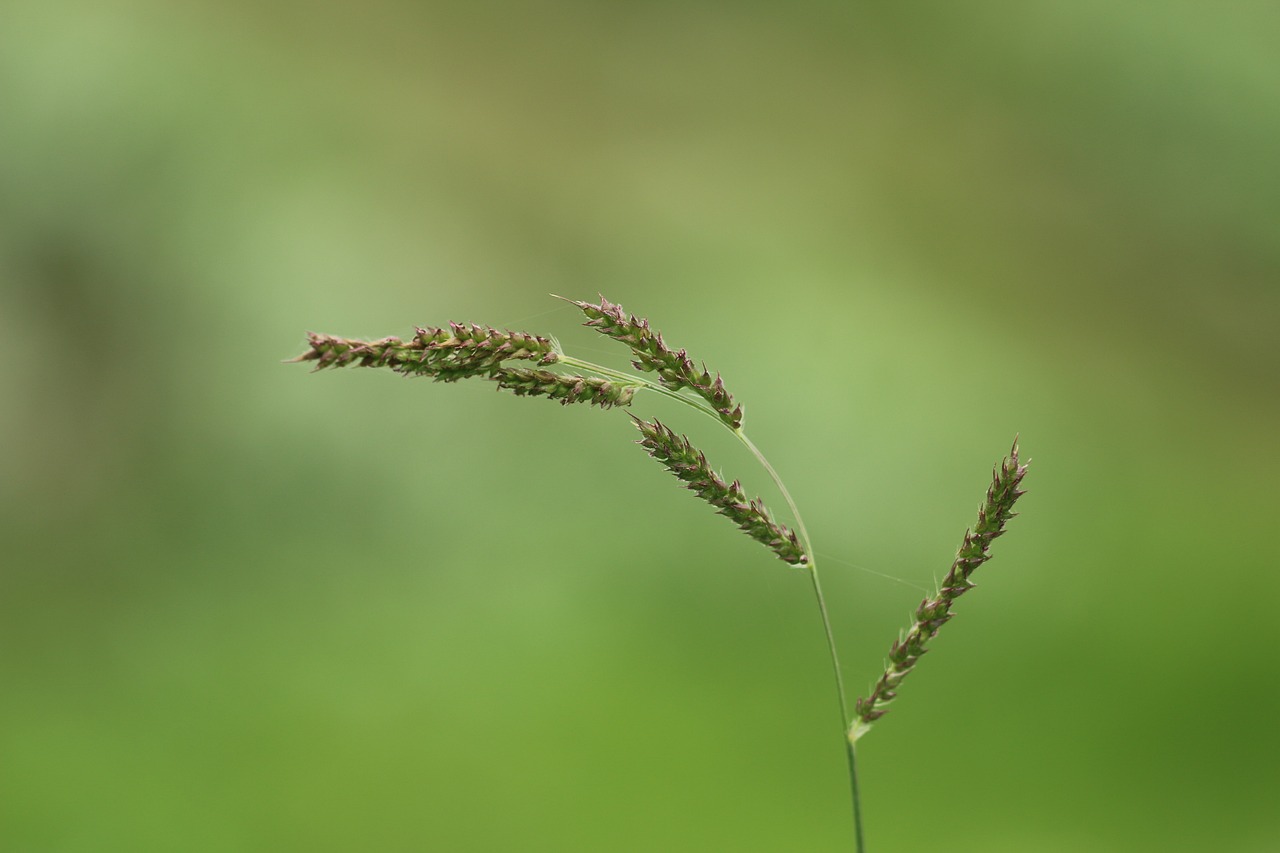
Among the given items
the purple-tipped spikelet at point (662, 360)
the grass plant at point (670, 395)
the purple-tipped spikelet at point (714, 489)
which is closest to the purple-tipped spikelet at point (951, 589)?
the grass plant at point (670, 395)

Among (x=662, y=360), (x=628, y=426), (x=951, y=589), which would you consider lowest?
(x=951, y=589)

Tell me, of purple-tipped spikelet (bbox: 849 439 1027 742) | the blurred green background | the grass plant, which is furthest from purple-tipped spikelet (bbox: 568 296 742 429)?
the blurred green background

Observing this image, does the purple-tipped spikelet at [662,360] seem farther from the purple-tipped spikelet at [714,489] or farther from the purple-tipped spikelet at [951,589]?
the purple-tipped spikelet at [951,589]

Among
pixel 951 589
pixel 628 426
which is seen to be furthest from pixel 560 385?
pixel 628 426

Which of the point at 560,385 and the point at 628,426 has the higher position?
the point at 628,426

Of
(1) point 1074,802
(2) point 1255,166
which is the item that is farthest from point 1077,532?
(2) point 1255,166

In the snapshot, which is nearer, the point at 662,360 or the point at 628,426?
the point at 662,360

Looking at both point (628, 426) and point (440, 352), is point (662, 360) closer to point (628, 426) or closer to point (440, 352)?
point (440, 352)

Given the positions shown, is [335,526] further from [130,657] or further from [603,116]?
[603,116]
